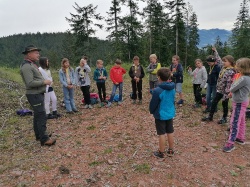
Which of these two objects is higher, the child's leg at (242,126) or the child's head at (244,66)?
the child's head at (244,66)

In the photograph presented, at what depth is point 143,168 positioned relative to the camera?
4.50 metres

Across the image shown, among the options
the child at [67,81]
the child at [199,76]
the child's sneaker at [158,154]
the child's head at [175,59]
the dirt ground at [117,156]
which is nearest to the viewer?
the dirt ground at [117,156]

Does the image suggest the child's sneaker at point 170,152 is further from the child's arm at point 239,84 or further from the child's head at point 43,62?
the child's head at point 43,62

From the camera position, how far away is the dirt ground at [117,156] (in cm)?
420

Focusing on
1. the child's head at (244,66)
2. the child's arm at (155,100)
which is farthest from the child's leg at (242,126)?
the child's arm at (155,100)

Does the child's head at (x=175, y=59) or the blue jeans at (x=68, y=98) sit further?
the child's head at (x=175, y=59)

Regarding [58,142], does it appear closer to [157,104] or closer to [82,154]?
[82,154]

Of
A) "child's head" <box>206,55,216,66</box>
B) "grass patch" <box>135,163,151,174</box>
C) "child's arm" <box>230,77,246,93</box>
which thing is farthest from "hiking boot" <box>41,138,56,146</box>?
"child's head" <box>206,55,216,66</box>

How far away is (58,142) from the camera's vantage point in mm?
5773

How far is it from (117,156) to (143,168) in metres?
0.77

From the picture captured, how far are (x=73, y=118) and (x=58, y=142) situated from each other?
6.39ft

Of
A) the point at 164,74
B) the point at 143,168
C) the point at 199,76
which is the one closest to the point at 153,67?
the point at 199,76

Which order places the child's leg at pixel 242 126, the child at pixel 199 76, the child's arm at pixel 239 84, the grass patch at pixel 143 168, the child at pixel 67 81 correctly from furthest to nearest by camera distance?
the child at pixel 199 76 → the child at pixel 67 81 → the child's leg at pixel 242 126 → the child's arm at pixel 239 84 → the grass patch at pixel 143 168

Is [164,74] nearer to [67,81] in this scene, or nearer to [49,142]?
[49,142]
